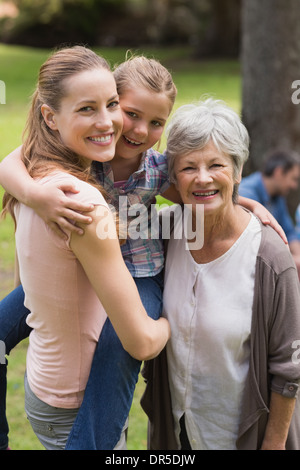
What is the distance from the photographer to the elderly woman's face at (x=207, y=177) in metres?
2.64

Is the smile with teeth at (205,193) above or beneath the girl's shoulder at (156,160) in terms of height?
beneath

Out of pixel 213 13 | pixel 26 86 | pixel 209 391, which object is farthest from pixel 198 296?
pixel 213 13

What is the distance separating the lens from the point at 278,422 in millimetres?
2771

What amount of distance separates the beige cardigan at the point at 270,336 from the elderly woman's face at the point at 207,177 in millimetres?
275

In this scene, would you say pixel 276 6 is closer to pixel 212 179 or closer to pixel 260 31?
pixel 260 31

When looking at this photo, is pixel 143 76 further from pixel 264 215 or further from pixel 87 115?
pixel 264 215

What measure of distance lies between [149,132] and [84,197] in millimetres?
756

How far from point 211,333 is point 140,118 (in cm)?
96

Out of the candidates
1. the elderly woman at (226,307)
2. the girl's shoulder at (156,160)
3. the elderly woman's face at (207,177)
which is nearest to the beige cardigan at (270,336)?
the elderly woman at (226,307)

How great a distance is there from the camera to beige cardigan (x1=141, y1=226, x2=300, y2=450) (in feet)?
8.75

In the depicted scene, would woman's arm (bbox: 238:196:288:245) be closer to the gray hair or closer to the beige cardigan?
the beige cardigan

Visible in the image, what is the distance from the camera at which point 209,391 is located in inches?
112

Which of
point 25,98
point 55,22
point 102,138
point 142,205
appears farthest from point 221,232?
point 55,22

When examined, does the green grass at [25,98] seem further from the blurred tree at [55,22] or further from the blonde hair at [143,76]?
the blurred tree at [55,22]
